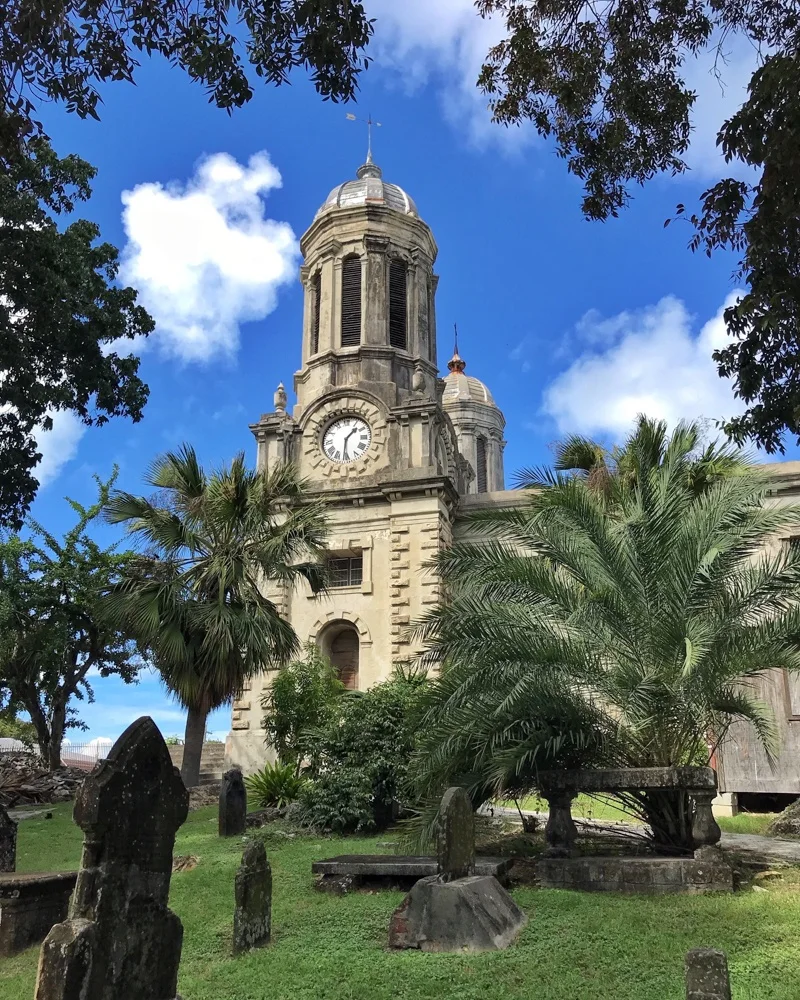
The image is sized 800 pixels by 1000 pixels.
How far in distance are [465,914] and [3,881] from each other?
4.38 meters

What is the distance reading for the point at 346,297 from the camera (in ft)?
102

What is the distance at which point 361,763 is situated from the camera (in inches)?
621

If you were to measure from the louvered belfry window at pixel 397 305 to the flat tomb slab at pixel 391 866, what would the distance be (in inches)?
870

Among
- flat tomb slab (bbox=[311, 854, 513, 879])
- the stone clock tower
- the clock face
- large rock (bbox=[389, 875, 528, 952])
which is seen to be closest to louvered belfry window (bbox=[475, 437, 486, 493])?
the stone clock tower

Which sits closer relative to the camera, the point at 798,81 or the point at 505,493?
the point at 798,81

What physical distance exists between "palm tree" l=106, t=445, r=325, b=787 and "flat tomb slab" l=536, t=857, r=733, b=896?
7.87 m

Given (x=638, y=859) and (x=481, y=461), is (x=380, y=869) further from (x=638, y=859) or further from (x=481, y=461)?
(x=481, y=461)

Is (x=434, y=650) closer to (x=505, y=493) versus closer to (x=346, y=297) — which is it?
(x=505, y=493)

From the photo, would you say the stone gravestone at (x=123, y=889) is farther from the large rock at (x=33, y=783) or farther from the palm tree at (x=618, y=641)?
the large rock at (x=33, y=783)

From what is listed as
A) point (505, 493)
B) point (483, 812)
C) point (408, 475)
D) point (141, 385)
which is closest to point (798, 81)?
point (141, 385)

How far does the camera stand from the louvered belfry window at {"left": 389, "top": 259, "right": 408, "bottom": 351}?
101ft

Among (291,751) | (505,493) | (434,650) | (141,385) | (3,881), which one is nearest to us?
(3,881)

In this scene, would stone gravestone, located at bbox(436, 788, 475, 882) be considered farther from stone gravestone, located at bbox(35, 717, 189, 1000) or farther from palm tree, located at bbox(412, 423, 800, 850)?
stone gravestone, located at bbox(35, 717, 189, 1000)

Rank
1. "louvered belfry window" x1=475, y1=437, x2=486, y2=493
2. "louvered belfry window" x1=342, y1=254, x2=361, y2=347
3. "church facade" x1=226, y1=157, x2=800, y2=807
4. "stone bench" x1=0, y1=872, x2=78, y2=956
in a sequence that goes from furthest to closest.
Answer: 1. "louvered belfry window" x1=475, y1=437, x2=486, y2=493
2. "louvered belfry window" x1=342, y1=254, x2=361, y2=347
3. "church facade" x1=226, y1=157, x2=800, y2=807
4. "stone bench" x1=0, y1=872, x2=78, y2=956
